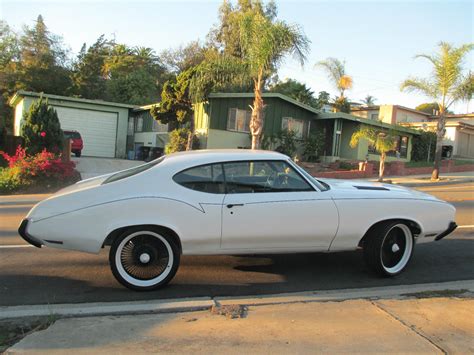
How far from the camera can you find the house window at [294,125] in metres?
25.8

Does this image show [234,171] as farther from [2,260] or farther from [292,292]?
[2,260]

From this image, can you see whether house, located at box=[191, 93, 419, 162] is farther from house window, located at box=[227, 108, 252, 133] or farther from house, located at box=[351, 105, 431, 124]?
house, located at box=[351, 105, 431, 124]

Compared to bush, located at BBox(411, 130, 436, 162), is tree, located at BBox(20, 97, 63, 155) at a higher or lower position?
lower

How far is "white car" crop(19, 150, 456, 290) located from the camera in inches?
190

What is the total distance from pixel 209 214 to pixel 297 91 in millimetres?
34587

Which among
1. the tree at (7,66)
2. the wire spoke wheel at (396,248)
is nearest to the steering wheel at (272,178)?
the wire spoke wheel at (396,248)

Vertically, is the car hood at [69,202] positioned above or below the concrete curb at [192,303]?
above

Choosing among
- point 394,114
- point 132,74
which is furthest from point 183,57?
point 394,114

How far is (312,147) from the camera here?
84.1ft

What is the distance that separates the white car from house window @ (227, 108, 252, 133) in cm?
1888

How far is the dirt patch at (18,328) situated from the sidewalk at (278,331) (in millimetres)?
114

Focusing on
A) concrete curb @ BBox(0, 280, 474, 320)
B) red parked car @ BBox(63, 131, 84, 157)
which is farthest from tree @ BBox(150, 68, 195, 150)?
concrete curb @ BBox(0, 280, 474, 320)

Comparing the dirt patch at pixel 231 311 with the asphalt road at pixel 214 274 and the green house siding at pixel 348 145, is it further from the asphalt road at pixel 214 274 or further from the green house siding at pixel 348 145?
the green house siding at pixel 348 145

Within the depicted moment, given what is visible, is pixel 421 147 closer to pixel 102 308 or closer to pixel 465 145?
pixel 465 145
